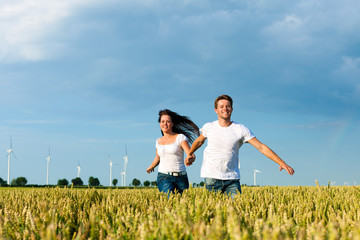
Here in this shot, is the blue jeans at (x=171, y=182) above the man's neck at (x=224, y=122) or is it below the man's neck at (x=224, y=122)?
below

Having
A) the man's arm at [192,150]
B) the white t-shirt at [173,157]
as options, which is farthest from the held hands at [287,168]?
the white t-shirt at [173,157]

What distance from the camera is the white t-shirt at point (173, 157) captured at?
25.9ft

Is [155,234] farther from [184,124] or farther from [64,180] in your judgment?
[64,180]

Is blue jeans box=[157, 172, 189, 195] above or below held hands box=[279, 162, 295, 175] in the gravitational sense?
below

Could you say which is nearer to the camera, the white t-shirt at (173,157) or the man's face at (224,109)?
the man's face at (224,109)

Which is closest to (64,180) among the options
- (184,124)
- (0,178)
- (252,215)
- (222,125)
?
(0,178)

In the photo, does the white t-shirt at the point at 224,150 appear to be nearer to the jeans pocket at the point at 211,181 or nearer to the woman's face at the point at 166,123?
the jeans pocket at the point at 211,181

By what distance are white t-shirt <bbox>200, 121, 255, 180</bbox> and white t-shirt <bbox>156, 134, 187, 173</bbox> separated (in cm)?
123

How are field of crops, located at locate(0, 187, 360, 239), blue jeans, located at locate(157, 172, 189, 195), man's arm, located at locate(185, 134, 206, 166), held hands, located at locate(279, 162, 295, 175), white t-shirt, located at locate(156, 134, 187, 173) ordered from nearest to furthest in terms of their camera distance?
field of crops, located at locate(0, 187, 360, 239) → held hands, located at locate(279, 162, 295, 175) → man's arm, located at locate(185, 134, 206, 166) → blue jeans, located at locate(157, 172, 189, 195) → white t-shirt, located at locate(156, 134, 187, 173)

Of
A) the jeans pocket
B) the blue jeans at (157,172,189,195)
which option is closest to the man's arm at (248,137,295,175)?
the jeans pocket

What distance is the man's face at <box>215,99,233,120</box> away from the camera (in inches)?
261

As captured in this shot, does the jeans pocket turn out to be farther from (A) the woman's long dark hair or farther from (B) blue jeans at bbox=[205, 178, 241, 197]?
(A) the woman's long dark hair

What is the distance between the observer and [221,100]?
6.72 meters

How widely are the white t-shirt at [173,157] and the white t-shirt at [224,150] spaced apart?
1.23 metres
